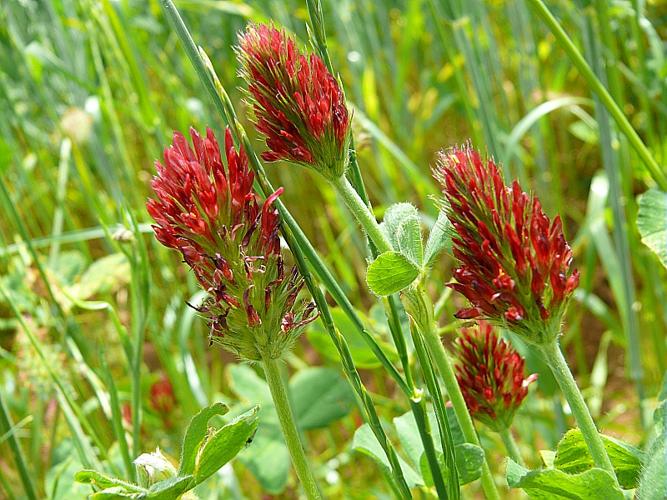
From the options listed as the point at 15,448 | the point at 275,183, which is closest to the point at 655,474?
the point at 15,448

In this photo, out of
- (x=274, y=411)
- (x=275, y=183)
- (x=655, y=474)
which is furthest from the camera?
(x=275, y=183)

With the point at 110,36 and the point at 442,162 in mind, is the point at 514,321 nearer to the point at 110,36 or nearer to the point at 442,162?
the point at 442,162

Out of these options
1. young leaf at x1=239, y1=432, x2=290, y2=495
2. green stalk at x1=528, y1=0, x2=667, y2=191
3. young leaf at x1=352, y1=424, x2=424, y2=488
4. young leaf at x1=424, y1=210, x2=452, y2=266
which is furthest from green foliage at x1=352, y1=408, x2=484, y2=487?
young leaf at x1=239, y1=432, x2=290, y2=495

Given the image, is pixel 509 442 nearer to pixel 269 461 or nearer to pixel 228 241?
pixel 228 241

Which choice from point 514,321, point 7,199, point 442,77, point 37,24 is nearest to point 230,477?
point 7,199

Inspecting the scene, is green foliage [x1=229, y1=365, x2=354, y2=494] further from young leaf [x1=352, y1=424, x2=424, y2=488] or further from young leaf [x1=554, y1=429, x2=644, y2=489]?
young leaf [x1=554, y1=429, x2=644, y2=489]

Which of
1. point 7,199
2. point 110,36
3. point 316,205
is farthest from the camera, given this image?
point 316,205

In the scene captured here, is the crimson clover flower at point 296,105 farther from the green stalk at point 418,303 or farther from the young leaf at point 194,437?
the young leaf at point 194,437

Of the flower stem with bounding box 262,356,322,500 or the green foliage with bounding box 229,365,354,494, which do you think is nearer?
the flower stem with bounding box 262,356,322,500
